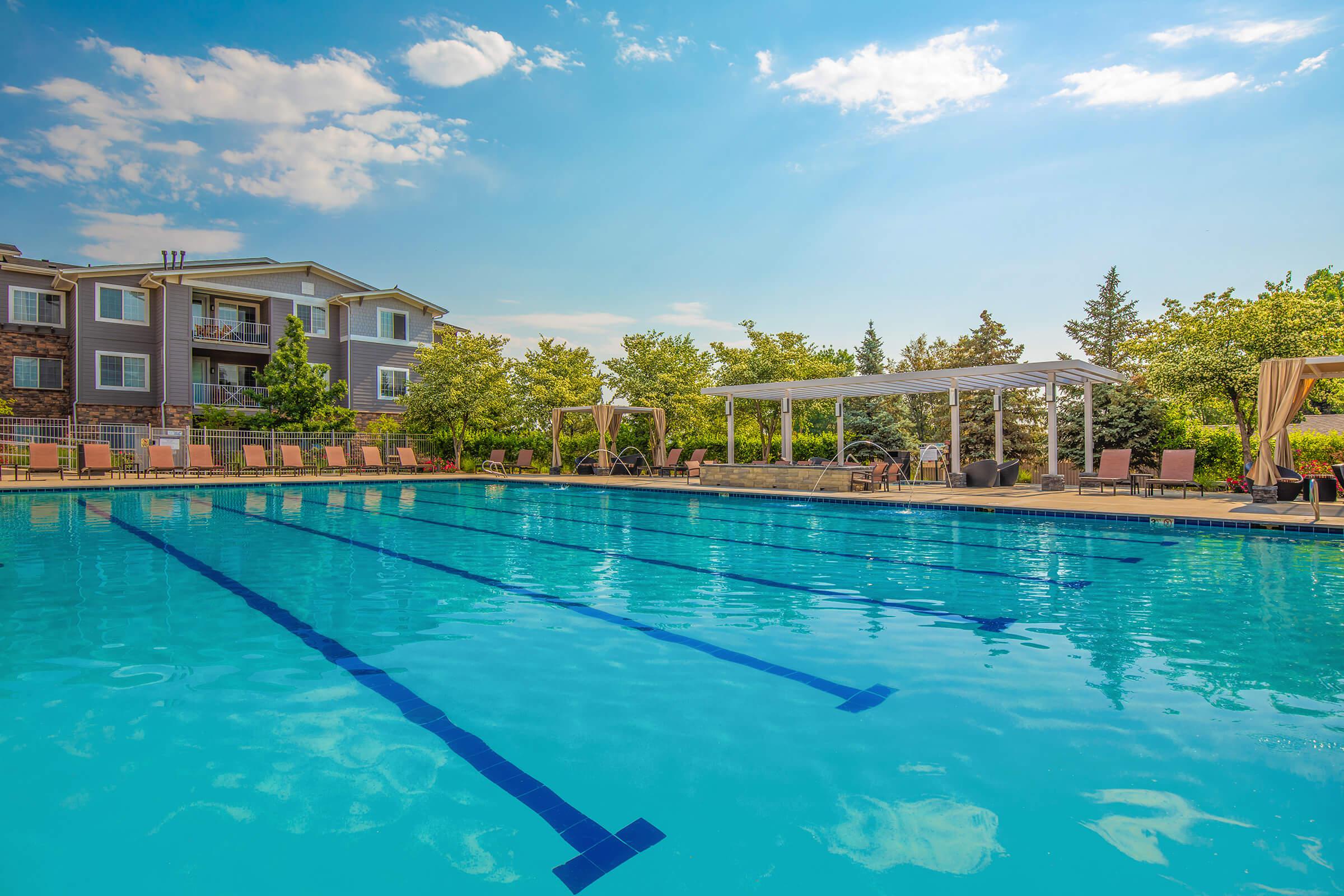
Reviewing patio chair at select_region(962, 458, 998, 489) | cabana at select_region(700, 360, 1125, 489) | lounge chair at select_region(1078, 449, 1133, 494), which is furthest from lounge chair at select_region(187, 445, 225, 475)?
lounge chair at select_region(1078, 449, 1133, 494)

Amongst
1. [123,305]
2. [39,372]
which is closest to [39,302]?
[39,372]

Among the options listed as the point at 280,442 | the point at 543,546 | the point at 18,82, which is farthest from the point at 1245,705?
the point at 18,82

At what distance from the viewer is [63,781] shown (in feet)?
8.32

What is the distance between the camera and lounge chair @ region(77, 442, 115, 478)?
55.4 ft

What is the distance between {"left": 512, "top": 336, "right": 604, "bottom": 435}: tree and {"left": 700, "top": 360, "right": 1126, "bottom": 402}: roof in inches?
330

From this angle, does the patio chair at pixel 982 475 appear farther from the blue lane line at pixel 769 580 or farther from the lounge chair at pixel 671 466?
the blue lane line at pixel 769 580

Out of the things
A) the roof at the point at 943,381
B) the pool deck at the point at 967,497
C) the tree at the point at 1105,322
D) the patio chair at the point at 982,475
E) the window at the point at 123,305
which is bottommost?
the pool deck at the point at 967,497

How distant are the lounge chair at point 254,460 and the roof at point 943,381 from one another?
1300 centimetres

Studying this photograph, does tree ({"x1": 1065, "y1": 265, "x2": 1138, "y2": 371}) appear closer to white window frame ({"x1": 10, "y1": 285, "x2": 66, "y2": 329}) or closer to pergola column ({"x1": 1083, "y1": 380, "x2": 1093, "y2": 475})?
pergola column ({"x1": 1083, "y1": 380, "x2": 1093, "y2": 475})

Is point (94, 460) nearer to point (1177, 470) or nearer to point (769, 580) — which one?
point (769, 580)

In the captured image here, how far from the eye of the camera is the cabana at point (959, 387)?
14.7m

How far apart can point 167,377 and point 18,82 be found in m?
8.89

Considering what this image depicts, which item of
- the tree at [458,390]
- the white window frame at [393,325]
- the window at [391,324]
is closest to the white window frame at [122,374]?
the white window frame at [393,325]

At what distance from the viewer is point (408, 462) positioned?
862 inches
